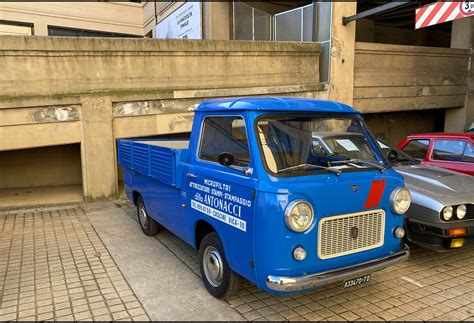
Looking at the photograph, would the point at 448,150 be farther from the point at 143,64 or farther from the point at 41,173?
the point at 41,173

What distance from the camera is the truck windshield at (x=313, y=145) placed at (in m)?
3.58

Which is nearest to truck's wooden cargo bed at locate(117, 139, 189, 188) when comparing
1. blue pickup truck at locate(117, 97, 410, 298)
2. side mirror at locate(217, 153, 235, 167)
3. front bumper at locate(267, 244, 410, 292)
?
blue pickup truck at locate(117, 97, 410, 298)

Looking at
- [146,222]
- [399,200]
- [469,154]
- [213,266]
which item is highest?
[469,154]

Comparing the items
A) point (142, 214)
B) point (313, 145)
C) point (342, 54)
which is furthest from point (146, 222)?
point (342, 54)

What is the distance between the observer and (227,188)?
370cm

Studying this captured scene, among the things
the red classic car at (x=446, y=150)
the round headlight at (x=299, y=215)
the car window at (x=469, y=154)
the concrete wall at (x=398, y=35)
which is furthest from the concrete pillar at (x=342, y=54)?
the concrete wall at (x=398, y=35)

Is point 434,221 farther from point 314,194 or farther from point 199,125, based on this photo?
point 199,125

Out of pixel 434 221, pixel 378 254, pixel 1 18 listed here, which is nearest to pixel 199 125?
pixel 378 254

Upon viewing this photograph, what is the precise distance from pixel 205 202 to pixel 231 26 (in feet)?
40.8

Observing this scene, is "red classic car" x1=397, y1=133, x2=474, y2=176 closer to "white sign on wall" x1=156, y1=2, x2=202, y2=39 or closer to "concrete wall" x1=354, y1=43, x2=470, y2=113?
"concrete wall" x1=354, y1=43, x2=470, y2=113

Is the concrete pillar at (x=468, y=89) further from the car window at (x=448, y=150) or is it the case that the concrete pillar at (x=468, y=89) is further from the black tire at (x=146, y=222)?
the black tire at (x=146, y=222)

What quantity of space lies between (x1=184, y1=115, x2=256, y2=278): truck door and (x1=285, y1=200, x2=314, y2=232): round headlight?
0.33 m

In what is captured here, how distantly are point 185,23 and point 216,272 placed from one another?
542 inches

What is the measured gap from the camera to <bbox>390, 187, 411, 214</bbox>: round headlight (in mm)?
3766
